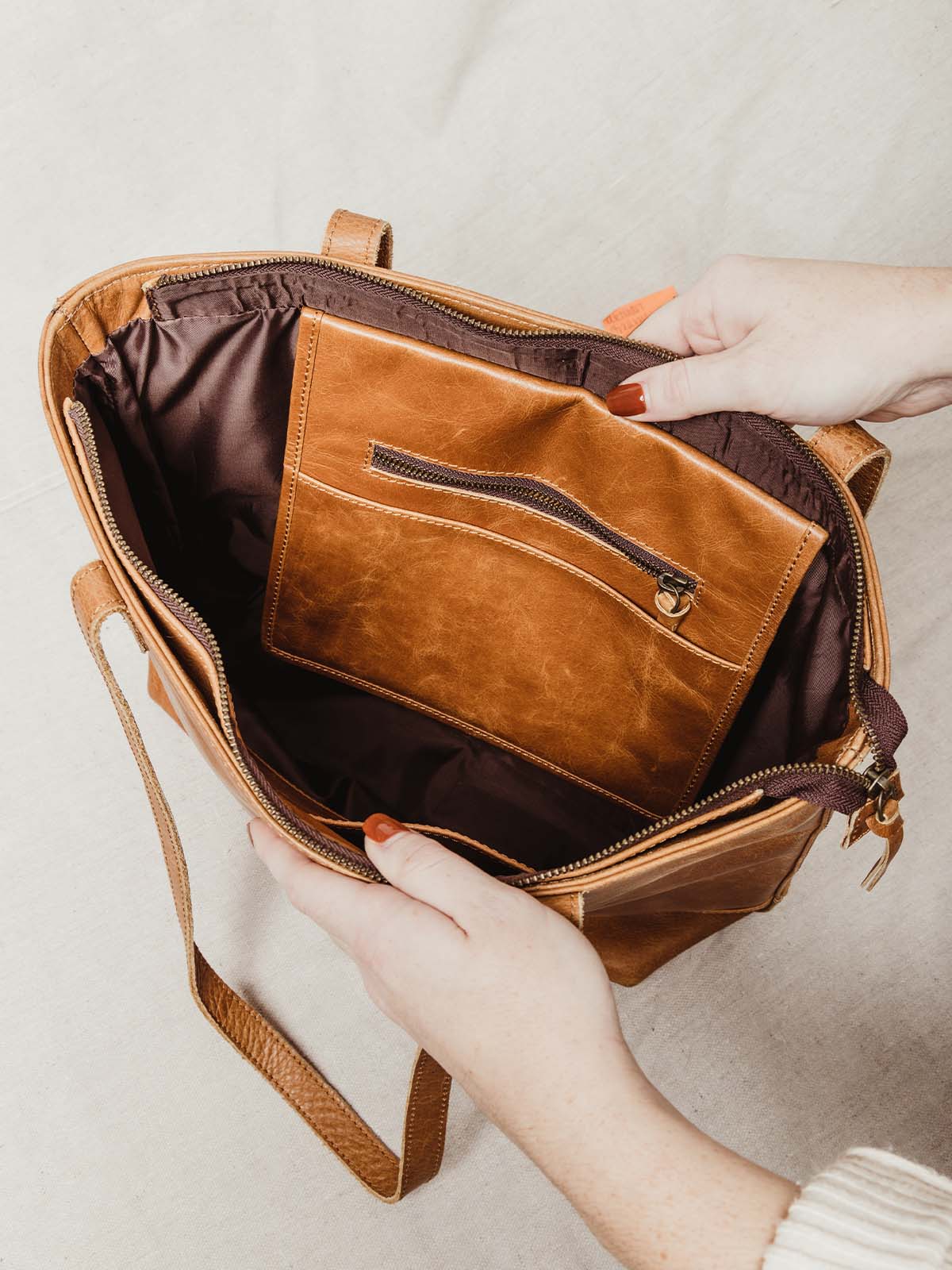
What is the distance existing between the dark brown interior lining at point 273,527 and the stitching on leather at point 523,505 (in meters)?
0.13

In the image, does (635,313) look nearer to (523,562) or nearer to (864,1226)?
(523,562)

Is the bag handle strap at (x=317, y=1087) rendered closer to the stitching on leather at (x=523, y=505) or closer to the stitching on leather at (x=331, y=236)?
the stitching on leather at (x=523, y=505)

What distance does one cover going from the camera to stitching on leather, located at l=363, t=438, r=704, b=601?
1.11 meters

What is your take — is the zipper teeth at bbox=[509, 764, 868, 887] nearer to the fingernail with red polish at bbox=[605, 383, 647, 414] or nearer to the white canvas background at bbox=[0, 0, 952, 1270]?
the fingernail with red polish at bbox=[605, 383, 647, 414]

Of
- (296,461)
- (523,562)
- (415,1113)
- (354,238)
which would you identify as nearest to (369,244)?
(354,238)

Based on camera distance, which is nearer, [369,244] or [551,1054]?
[551,1054]

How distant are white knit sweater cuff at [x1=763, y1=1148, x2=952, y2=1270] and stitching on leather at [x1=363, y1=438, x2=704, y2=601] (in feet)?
1.90

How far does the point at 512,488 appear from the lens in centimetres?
116

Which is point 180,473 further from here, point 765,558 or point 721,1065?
point 721,1065

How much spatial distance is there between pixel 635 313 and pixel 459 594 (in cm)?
39

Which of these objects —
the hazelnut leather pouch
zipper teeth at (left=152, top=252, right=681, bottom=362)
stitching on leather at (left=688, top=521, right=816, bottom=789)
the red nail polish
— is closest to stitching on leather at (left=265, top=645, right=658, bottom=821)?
the hazelnut leather pouch

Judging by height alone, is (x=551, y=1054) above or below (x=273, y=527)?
below

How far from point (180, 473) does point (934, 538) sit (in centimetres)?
107

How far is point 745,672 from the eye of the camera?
3.70 ft
